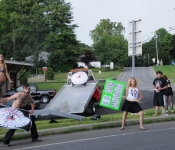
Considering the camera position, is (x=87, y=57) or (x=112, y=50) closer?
(x=112, y=50)

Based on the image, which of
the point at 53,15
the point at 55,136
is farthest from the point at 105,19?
the point at 55,136

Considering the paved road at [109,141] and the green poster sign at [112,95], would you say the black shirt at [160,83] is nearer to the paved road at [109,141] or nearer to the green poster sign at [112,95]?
the green poster sign at [112,95]

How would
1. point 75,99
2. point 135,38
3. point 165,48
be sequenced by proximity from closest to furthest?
point 135,38 → point 75,99 → point 165,48

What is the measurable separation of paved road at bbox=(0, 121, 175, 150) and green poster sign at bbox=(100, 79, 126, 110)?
10.2 feet

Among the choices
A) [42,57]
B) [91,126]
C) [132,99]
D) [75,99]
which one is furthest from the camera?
[42,57]

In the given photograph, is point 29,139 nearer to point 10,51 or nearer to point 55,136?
point 55,136

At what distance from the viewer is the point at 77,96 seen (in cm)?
1853

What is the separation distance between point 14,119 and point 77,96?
9.52m

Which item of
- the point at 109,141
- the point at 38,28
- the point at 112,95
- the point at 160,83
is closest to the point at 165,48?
the point at 38,28

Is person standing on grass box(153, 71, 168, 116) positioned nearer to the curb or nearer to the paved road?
the curb

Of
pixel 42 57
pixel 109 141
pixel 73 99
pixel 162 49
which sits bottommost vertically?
pixel 109 141

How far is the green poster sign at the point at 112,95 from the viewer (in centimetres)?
1459

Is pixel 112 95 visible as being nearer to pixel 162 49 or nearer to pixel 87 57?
pixel 87 57

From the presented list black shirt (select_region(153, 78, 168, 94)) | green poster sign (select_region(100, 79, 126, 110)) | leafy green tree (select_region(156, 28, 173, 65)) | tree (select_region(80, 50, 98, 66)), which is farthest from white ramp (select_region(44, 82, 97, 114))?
leafy green tree (select_region(156, 28, 173, 65))
